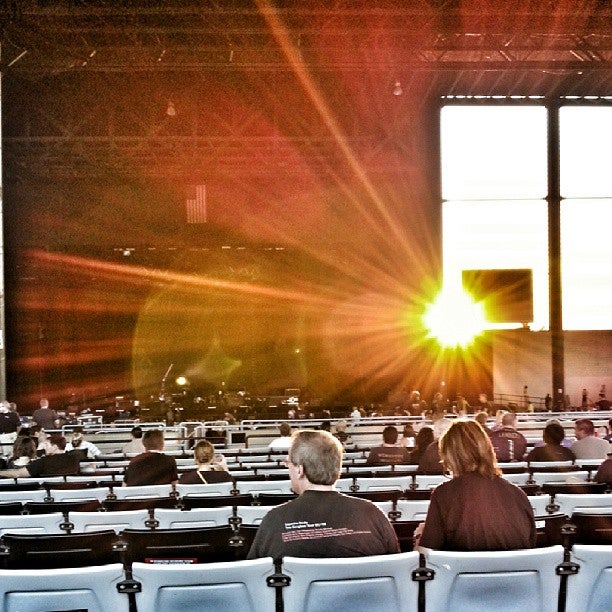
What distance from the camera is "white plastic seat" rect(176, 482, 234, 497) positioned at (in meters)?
5.89

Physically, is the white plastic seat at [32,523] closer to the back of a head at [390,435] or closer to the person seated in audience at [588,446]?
the back of a head at [390,435]

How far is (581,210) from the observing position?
23688mm

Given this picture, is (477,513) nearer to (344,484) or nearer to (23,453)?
(344,484)

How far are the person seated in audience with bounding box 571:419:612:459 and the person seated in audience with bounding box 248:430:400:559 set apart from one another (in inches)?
222

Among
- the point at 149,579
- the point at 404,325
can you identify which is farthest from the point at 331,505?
the point at 404,325

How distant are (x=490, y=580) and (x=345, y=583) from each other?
558 millimetres

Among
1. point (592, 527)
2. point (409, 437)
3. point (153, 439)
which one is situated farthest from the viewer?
point (409, 437)

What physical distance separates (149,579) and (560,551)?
156cm

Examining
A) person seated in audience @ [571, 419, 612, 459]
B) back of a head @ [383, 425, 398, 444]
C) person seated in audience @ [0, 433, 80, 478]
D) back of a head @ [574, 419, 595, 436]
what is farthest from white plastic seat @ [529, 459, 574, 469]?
person seated in audience @ [0, 433, 80, 478]

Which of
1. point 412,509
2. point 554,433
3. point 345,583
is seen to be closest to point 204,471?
point 412,509

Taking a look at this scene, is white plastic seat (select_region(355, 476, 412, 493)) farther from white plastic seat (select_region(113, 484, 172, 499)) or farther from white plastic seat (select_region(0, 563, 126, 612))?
white plastic seat (select_region(0, 563, 126, 612))

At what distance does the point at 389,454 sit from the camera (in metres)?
8.21

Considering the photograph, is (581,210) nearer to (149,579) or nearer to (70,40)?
(70,40)

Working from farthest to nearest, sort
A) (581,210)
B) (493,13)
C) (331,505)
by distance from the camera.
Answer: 1. (581,210)
2. (493,13)
3. (331,505)
